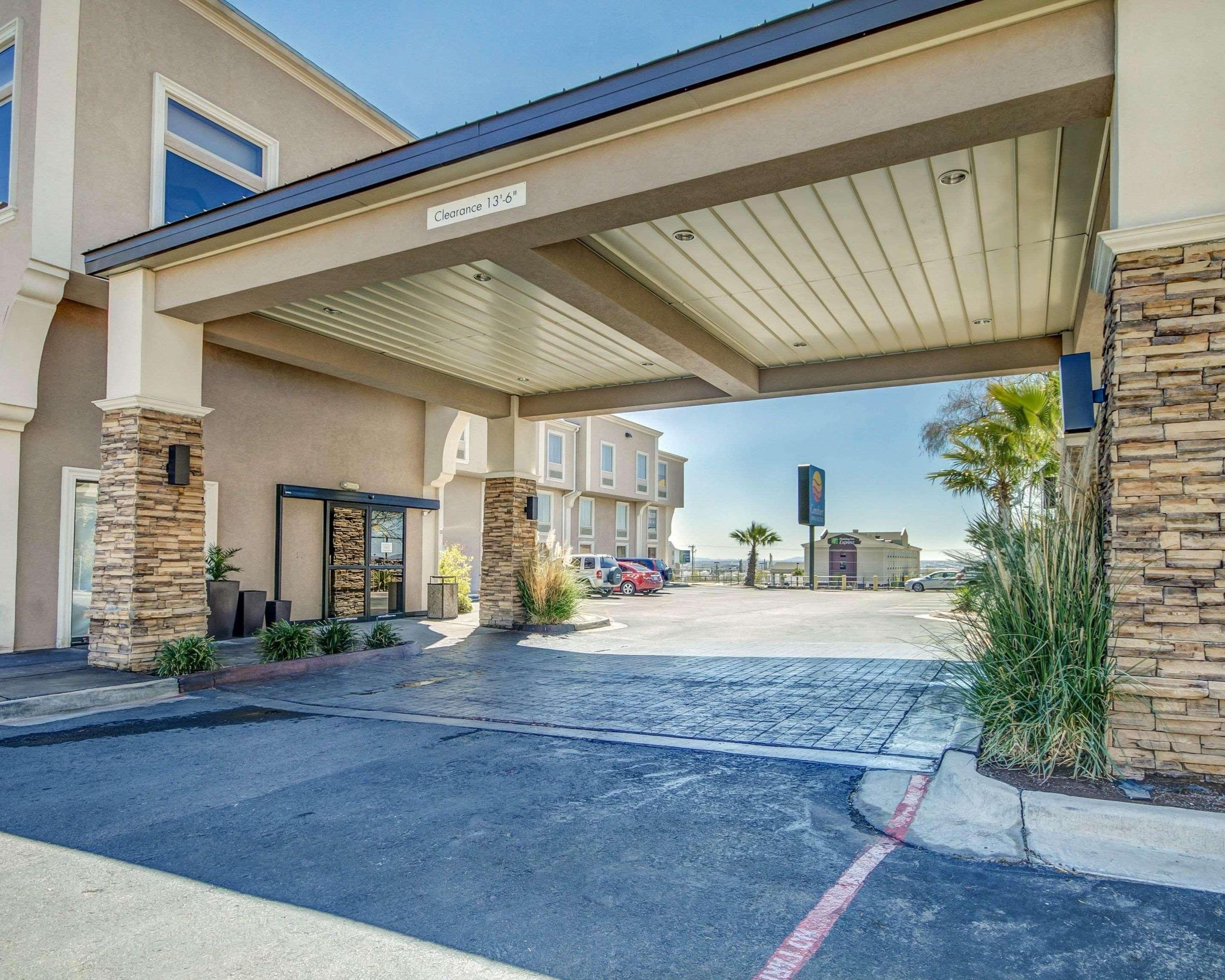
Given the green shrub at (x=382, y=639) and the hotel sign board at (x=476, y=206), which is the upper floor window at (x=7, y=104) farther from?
the green shrub at (x=382, y=639)

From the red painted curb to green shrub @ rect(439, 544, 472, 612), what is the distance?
633 centimetres

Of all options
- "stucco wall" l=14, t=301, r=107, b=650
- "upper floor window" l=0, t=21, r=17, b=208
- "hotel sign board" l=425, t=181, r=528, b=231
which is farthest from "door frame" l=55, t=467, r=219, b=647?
"hotel sign board" l=425, t=181, r=528, b=231

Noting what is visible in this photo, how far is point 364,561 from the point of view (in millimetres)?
15719

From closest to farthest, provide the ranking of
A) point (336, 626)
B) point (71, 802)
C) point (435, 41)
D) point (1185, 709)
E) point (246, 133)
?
1. point (1185, 709)
2. point (71, 802)
3. point (336, 626)
4. point (246, 133)
5. point (435, 41)

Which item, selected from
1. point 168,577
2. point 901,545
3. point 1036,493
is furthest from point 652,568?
point 1036,493

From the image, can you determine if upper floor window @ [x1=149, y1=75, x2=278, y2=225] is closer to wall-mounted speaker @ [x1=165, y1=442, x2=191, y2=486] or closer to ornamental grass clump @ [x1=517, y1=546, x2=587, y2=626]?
wall-mounted speaker @ [x1=165, y1=442, x2=191, y2=486]

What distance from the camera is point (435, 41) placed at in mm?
13984

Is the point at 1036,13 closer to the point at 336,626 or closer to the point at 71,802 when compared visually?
the point at 71,802

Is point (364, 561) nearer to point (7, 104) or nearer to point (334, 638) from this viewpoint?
point (334, 638)

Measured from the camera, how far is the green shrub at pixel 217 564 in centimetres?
1222

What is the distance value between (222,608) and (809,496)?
92.7ft

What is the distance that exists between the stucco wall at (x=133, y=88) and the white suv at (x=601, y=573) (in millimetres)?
18338

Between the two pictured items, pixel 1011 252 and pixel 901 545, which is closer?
pixel 1011 252

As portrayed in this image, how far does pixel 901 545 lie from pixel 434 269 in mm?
36412
